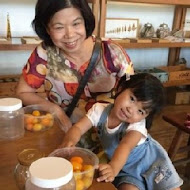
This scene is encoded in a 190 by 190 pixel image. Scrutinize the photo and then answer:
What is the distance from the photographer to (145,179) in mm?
1013

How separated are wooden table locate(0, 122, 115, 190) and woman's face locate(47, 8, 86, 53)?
1.35 feet

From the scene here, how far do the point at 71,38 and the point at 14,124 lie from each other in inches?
18.2

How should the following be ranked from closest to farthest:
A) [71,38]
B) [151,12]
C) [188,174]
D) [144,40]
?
[71,38], [188,174], [144,40], [151,12]

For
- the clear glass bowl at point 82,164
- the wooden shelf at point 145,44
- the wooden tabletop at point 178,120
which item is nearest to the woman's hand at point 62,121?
the clear glass bowl at point 82,164

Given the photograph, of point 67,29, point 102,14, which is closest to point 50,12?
point 67,29

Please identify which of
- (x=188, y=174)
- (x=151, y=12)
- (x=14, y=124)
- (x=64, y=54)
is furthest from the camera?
(x=151, y=12)

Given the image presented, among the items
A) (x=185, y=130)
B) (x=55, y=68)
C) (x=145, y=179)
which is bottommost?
(x=185, y=130)

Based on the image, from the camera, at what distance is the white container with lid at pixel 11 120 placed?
869 millimetres

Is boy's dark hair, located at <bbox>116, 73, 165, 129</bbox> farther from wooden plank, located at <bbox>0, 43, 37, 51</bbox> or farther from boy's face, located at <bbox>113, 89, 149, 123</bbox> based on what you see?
wooden plank, located at <bbox>0, 43, 37, 51</bbox>

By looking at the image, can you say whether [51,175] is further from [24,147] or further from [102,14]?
[102,14]

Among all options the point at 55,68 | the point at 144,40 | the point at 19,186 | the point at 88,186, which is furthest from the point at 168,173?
the point at 144,40

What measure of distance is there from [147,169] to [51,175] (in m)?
0.61

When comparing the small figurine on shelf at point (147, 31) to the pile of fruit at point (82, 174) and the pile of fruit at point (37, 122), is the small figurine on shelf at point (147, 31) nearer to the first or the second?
the pile of fruit at point (37, 122)

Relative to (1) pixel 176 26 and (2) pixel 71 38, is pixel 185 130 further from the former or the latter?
(1) pixel 176 26
